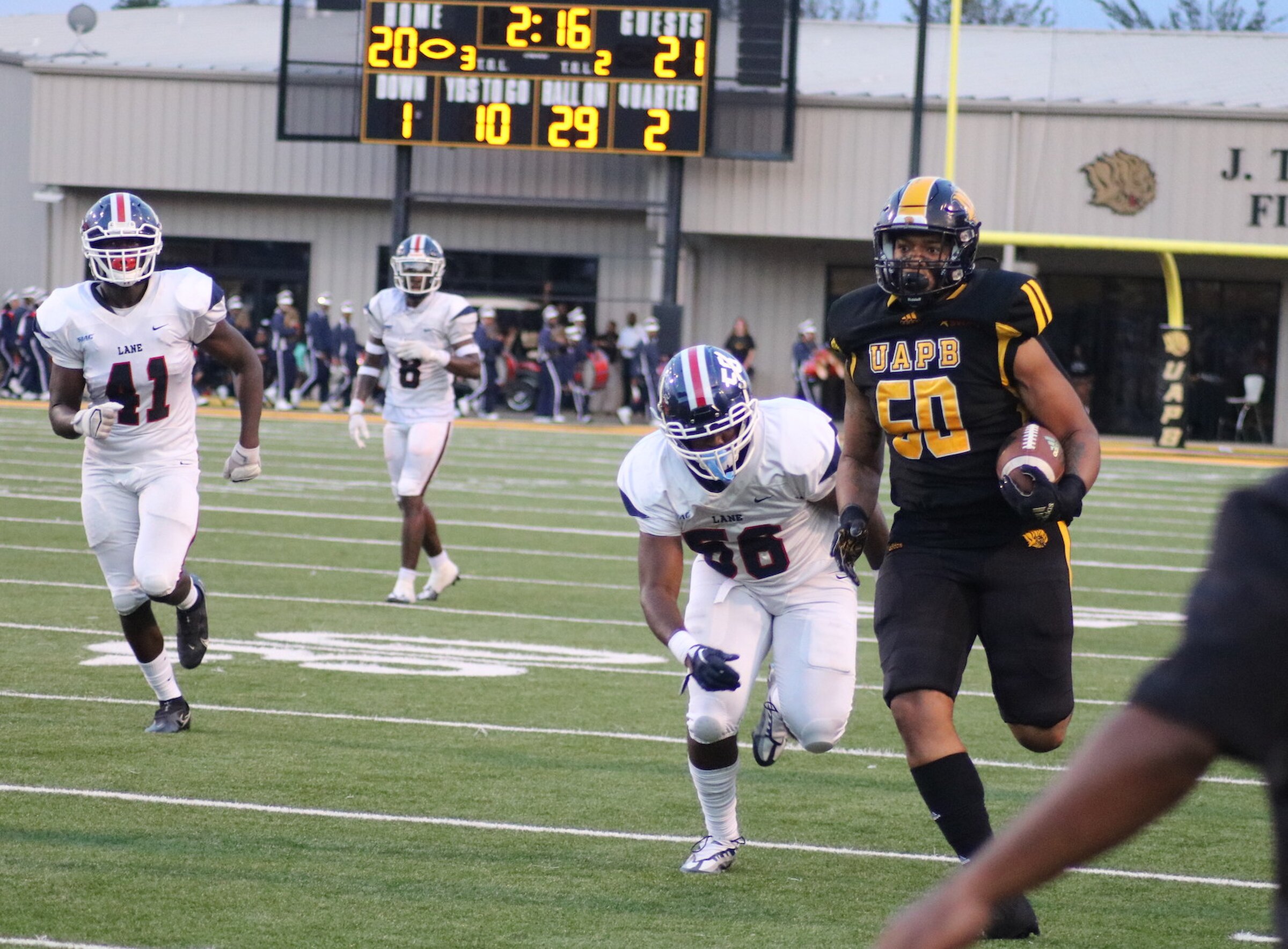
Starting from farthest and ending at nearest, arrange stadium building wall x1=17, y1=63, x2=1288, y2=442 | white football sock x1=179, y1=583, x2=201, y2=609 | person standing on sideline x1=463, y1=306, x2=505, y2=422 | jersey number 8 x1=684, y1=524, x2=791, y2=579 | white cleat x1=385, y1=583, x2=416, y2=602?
stadium building wall x1=17, y1=63, x2=1288, y2=442, person standing on sideline x1=463, y1=306, x2=505, y2=422, white cleat x1=385, y1=583, x2=416, y2=602, white football sock x1=179, y1=583, x2=201, y2=609, jersey number 8 x1=684, y1=524, x2=791, y2=579

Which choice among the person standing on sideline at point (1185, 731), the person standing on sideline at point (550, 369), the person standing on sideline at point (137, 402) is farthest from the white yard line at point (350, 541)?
the person standing on sideline at point (550, 369)

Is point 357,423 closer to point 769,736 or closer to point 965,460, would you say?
point 769,736

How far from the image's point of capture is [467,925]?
382cm

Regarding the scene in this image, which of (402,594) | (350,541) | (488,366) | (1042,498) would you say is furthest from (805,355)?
(1042,498)

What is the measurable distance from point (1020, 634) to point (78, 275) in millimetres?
25669

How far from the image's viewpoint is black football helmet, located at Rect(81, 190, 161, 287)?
5660 mm

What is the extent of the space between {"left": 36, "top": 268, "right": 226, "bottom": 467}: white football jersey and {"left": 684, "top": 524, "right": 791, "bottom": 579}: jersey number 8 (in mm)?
2254

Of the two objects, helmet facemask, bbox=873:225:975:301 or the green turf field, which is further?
helmet facemask, bbox=873:225:975:301

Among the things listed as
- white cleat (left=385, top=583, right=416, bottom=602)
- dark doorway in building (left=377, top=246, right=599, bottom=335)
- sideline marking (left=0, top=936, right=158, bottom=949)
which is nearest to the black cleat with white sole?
sideline marking (left=0, top=936, right=158, bottom=949)

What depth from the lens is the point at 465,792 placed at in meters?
5.05

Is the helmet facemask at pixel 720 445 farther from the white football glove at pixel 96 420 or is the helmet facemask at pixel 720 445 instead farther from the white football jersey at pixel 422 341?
the white football jersey at pixel 422 341

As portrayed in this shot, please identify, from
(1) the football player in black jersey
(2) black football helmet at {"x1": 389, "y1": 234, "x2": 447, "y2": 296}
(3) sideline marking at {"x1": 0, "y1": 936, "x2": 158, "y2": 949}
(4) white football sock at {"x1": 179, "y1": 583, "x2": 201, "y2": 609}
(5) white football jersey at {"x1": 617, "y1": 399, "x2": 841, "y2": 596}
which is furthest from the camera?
(2) black football helmet at {"x1": 389, "y1": 234, "x2": 447, "y2": 296}

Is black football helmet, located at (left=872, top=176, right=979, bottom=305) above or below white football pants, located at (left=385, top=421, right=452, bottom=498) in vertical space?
above

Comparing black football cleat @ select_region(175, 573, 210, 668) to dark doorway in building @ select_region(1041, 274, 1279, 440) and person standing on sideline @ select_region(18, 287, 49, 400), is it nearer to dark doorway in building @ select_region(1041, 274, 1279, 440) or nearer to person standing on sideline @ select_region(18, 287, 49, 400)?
person standing on sideline @ select_region(18, 287, 49, 400)
